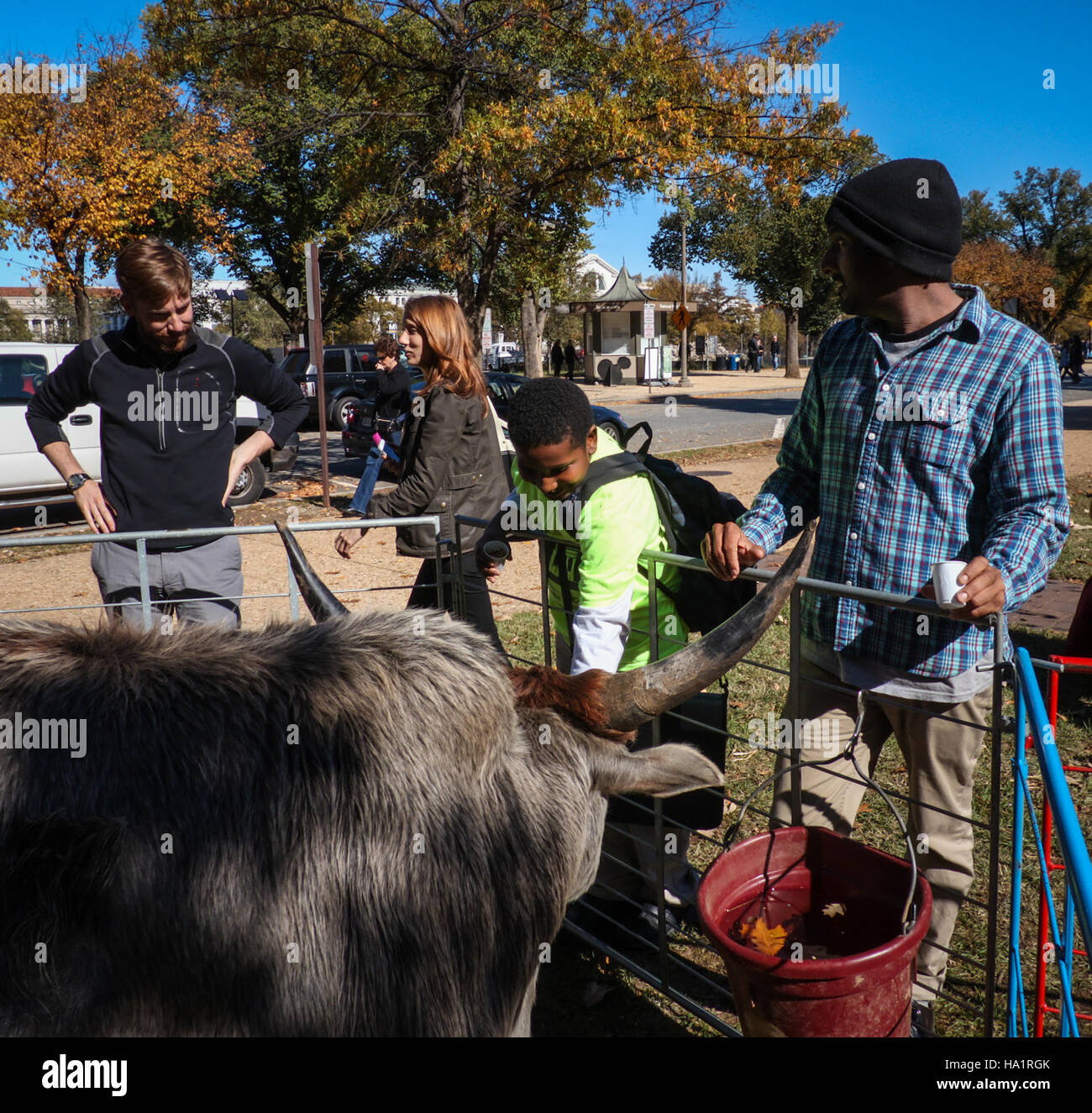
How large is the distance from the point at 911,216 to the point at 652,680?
143 cm

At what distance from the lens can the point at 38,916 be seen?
1502 millimetres

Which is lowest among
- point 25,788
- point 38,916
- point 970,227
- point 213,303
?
point 38,916

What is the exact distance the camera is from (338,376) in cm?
2273

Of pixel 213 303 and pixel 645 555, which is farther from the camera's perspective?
pixel 213 303

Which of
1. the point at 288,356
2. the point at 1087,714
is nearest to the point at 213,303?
the point at 288,356

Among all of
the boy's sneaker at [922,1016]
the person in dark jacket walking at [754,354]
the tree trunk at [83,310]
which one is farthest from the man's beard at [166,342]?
the person in dark jacket walking at [754,354]

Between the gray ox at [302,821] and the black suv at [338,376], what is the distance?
19.3m

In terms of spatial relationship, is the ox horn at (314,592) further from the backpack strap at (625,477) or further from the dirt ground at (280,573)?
the dirt ground at (280,573)

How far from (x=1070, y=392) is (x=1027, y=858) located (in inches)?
1354

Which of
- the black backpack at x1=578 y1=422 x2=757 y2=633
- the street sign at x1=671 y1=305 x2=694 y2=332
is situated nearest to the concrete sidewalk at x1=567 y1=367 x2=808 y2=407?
the street sign at x1=671 y1=305 x2=694 y2=332

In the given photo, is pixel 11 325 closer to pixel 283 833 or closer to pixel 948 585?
pixel 283 833

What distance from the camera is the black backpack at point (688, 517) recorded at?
299 cm

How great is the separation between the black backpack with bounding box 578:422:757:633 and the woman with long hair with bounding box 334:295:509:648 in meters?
1.34

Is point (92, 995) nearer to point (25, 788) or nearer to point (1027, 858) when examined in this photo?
point (25, 788)
